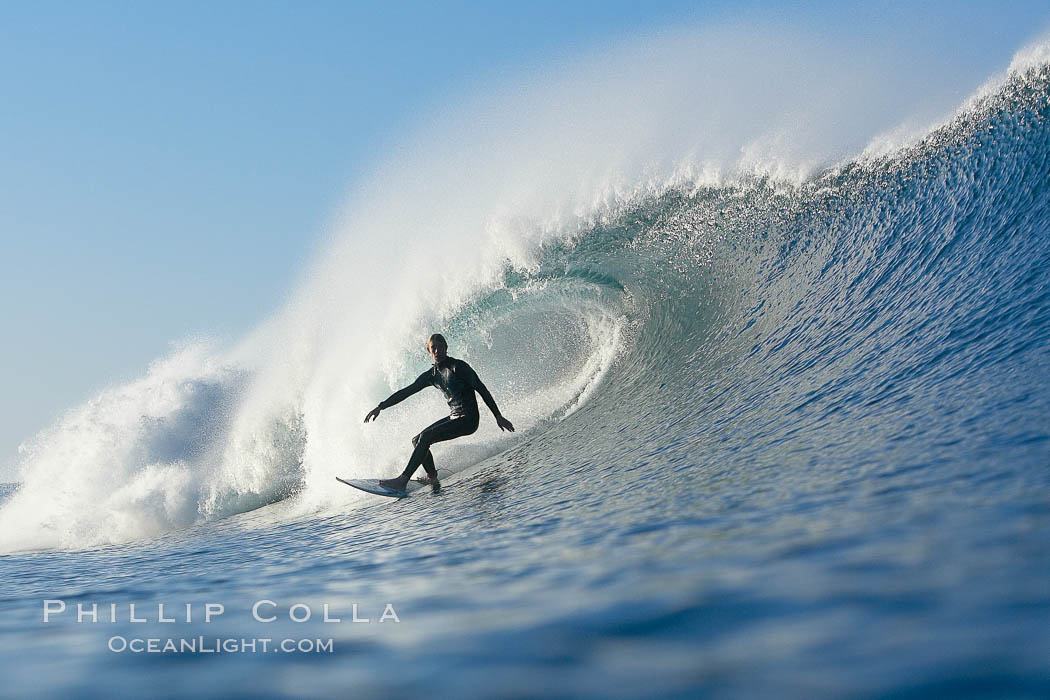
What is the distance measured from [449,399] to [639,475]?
3.55 metres

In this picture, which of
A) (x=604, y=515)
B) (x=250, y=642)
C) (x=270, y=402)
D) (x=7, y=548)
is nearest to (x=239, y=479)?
(x=270, y=402)

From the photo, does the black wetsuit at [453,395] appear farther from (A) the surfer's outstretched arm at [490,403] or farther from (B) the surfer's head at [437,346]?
(B) the surfer's head at [437,346]

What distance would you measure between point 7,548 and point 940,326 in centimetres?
1318

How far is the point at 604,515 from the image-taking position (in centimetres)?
405

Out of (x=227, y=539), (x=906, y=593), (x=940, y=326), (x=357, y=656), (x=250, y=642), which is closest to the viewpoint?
(x=906, y=593)

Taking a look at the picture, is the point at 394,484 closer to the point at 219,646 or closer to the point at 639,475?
the point at 639,475

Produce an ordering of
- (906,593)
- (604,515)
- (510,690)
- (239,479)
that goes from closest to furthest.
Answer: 1. (510,690)
2. (906,593)
3. (604,515)
4. (239,479)

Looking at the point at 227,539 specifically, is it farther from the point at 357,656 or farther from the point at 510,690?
the point at 510,690

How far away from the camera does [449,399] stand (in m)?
8.32

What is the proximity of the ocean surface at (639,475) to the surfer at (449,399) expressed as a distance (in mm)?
520

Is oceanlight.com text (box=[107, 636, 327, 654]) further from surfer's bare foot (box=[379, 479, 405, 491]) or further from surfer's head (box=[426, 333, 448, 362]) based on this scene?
surfer's head (box=[426, 333, 448, 362])

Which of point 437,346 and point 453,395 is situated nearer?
point 437,346

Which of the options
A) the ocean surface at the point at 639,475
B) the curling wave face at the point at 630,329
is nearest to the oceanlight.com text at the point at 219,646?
the ocean surface at the point at 639,475

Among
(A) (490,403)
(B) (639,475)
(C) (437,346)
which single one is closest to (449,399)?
(A) (490,403)
